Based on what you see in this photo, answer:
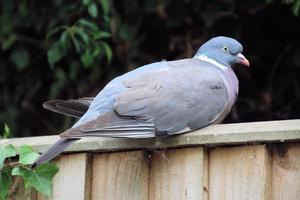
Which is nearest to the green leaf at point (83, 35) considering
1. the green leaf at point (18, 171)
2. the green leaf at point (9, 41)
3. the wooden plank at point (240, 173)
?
the green leaf at point (9, 41)

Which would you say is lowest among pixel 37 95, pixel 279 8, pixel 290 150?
pixel 290 150

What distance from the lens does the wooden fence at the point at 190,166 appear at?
251 centimetres

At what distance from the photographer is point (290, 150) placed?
2.52 meters

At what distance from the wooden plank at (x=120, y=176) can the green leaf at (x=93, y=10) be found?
1.47 metres

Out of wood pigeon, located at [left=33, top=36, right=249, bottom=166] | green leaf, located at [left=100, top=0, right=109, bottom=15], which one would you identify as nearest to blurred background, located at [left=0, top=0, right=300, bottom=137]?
green leaf, located at [left=100, top=0, right=109, bottom=15]

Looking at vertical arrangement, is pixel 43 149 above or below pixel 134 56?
below

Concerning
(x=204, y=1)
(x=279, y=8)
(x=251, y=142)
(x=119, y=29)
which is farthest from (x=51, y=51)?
(x=251, y=142)

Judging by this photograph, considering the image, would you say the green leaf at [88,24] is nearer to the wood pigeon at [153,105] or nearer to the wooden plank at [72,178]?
the wood pigeon at [153,105]

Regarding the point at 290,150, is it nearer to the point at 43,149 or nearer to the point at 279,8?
the point at 43,149

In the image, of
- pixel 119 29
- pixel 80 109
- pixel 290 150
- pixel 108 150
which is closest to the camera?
pixel 290 150

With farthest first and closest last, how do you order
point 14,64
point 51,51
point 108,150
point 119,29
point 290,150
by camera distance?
point 14,64 → point 119,29 → point 51,51 → point 108,150 → point 290,150

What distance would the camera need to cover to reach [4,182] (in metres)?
2.76

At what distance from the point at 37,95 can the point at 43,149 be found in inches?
76.6

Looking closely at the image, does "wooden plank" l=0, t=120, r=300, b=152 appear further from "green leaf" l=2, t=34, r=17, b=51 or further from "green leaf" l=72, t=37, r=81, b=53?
"green leaf" l=2, t=34, r=17, b=51
